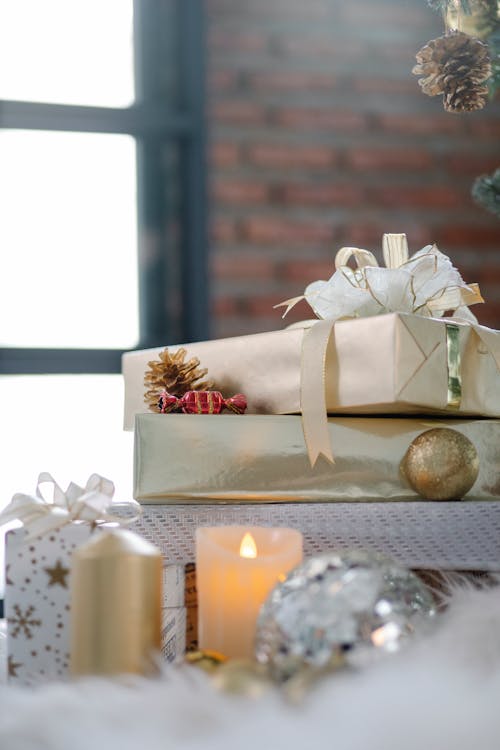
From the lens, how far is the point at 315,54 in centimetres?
201

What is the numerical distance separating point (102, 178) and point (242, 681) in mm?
1669

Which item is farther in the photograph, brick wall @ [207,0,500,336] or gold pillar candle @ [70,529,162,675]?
brick wall @ [207,0,500,336]

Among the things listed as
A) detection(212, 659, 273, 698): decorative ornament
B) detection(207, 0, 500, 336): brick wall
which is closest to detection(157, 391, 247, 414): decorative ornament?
detection(212, 659, 273, 698): decorative ornament

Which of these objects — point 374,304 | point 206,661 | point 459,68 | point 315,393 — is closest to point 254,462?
point 315,393

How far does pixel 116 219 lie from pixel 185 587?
52.7 inches

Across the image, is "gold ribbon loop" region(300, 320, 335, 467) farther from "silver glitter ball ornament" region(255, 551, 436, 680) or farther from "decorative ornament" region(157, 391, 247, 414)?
"silver glitter ball ornament" region(255, 551, 436, 680)

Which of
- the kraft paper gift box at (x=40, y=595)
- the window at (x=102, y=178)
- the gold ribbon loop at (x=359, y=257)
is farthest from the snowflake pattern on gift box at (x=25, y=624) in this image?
the window at (x=102, y=178)

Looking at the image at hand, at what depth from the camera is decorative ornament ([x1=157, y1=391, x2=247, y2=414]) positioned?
864mm

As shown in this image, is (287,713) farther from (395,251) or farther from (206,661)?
(395,251)

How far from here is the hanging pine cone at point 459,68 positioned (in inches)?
34.5

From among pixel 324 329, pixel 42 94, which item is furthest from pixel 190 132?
pixel 324 329

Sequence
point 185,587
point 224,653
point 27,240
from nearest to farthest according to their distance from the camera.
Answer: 1. point 224,653
2. point 185,587
3. point 27,240

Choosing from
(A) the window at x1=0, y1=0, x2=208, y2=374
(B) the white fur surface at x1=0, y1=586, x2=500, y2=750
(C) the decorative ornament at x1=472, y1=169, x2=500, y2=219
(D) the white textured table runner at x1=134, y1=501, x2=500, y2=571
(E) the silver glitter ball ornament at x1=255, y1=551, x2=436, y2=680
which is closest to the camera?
(B) the white fur surface at x1=0, y1=586, x2=500, y2=750

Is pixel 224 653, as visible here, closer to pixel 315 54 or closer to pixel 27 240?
pixel 27 240
